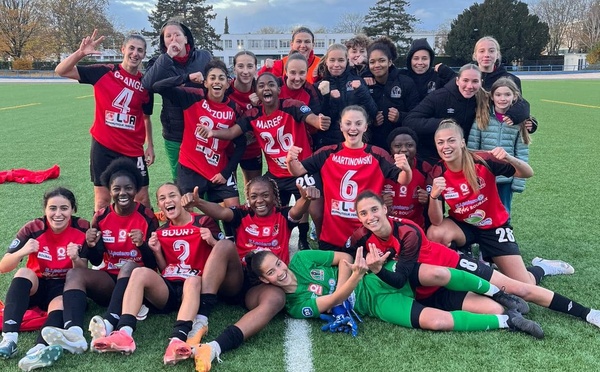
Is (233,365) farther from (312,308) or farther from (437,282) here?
(437,282)

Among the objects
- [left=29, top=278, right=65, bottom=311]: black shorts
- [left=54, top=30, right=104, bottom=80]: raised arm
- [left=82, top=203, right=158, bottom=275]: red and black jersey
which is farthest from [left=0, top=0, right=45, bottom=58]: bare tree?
[left=29, top=278, right=65, bottom=311]: black shorts

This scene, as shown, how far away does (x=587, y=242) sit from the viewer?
15.6 ft

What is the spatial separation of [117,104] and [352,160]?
7.47ft

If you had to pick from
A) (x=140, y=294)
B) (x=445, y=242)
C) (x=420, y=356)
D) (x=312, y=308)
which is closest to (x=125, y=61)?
(x=140, y=294)

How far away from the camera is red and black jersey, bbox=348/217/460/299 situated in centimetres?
324

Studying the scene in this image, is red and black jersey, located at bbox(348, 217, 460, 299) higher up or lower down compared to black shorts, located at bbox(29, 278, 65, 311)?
higher up

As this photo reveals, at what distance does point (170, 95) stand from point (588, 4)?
80.8 meters

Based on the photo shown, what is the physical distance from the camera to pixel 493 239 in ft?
12.8

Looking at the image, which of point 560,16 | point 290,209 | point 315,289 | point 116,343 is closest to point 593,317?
point 315,289

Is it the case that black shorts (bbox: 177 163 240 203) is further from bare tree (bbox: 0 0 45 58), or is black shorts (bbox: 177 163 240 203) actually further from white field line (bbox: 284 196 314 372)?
bare tree (bbox: 0 0 45 58)

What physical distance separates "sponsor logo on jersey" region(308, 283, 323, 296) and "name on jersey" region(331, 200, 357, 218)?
2.26ft

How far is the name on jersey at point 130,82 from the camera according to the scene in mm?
4559

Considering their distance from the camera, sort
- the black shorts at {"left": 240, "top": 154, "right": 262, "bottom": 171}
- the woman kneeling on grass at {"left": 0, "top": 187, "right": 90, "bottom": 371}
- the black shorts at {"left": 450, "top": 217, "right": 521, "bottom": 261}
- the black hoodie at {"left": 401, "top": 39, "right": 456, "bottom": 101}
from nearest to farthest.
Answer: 1. the woman kneeling on grass at {"left": 0, "top": 187, "right": 90, "bottom": 371}
2. the black shorts at {"left": 450, "top": 217, "right": 521, "bottom": 261}
3. the black hoodie at {"left": 401, "top": 39, "right": 456, "bottom": 101}
4. the black shorts at {"left": 240, "top": 154, "right": 262, "bottom": 171}

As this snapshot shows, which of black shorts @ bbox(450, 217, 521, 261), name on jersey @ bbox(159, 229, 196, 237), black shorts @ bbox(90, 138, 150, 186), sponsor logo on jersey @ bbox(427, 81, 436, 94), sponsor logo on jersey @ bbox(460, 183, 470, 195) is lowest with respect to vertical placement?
black shorts @ bbox(450, 217, 521, 261)
